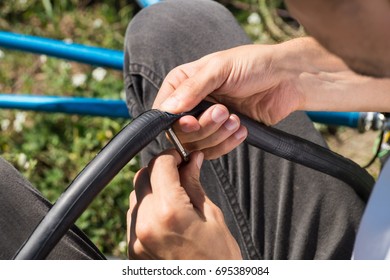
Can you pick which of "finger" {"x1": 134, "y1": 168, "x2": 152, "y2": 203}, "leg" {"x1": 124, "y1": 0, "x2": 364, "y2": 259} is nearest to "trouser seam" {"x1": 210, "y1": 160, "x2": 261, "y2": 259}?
"leg" {"x1": 124, "y1": 0, "x2": 364, "y2": 259}

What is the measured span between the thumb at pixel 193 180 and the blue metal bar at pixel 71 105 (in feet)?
1.80

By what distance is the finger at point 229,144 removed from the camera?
85 centimetres

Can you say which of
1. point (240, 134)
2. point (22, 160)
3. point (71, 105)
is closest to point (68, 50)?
point (71, 105)

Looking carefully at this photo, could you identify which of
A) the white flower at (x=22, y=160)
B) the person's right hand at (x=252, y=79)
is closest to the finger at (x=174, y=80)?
the person's right hand at (x=252, y=79)

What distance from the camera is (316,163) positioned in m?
0.93

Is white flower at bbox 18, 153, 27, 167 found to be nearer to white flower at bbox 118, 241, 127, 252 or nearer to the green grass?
the green grass

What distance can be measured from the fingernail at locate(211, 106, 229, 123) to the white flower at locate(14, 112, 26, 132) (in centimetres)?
97

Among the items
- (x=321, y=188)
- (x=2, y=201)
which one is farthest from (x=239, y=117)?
(x=2, y=201)

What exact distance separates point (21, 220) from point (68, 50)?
593 mm

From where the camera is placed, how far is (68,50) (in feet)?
4.50

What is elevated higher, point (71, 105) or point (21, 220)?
point (21, 220)

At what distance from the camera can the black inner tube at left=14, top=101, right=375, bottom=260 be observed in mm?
701

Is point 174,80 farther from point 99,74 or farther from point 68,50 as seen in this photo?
point 99,74
